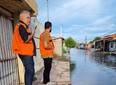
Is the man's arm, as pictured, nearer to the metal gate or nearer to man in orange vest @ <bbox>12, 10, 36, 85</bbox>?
man in orange vest @ <bbox>12, 10, 36, 85</bbox>

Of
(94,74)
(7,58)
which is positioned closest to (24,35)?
(7,58)

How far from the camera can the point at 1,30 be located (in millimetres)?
9555

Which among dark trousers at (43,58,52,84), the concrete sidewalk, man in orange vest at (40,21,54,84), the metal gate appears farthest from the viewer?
the concrete sidewalk

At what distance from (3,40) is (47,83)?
208cm

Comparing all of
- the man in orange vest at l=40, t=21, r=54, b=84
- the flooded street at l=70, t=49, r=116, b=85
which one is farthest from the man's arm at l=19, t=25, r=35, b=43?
the flooded street at l=70, t=49, r=116, b=85

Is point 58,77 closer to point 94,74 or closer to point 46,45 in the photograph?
point 46,45

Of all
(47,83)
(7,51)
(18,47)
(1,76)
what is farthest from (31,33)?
(47,83)

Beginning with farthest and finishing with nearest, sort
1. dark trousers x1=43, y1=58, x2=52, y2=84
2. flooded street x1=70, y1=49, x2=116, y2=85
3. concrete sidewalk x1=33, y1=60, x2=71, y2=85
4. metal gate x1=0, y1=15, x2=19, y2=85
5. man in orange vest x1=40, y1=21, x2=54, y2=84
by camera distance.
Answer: flooded street x1=70, y1=49, x2=116, y2=85 < concrete sidewalk x1=33, y1=60, x2=71, y2=85 < dark trousers x1=43, y1=58, x2=52, y2=84 < man in orange vest x1=40, y1=21, x2=54, y2=84 < metal gate x1=0, y1=15, x2=19, y2=85

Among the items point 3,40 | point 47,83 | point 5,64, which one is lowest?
point 47,83

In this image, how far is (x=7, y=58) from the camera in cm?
1000

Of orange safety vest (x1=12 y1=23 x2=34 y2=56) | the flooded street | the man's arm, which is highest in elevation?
the man's arm

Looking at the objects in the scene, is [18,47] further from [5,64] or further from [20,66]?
[20,66]

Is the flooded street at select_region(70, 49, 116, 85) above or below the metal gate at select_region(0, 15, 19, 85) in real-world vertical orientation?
below

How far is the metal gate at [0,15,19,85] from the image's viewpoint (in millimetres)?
9414
